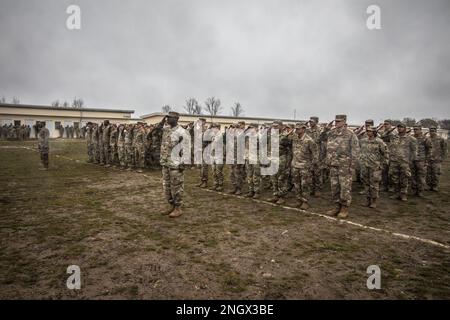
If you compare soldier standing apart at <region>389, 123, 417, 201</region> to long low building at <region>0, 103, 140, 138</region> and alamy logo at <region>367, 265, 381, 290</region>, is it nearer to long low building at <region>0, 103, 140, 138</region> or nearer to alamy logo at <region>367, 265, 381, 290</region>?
alamy logo at <region>367, 265, 381, 290</region>

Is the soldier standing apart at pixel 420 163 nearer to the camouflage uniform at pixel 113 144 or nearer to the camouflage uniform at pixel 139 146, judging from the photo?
the camouflage uniform at pixel 139 146

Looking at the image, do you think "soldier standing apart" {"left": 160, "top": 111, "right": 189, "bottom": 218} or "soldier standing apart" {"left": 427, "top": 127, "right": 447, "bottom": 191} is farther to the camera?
"soldier standing apart" {"left": 427, "top": 127, "right": 447, "bottom": 191}

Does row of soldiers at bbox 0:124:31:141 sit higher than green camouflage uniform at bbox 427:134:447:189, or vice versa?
row of soldiers at bbox 0:124:31:141

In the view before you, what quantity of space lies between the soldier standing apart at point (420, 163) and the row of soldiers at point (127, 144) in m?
11.7

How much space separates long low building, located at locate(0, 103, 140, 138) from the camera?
3822cm

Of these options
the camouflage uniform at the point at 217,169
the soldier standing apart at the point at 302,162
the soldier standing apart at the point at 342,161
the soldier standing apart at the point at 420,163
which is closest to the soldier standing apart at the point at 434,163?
the soldier standing apart at the point at 420,163

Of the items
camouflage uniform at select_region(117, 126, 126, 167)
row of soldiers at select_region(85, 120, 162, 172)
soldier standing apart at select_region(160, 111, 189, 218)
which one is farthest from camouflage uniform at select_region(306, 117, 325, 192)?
camouflage uniform at select_region(117, 126, 126, 167)

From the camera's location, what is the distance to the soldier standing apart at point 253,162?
919cm

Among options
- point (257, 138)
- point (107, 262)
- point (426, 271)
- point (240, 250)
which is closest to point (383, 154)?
point (257, 138)

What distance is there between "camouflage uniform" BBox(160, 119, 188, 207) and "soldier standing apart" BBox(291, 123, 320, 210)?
315cm

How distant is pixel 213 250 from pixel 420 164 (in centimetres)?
888

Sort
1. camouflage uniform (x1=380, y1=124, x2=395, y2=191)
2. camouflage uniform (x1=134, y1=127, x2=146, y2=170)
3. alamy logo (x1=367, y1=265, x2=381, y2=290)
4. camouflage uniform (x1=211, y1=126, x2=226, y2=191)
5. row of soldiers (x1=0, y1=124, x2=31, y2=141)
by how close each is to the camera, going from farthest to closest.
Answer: row of soldiers (x1=0, y1=124, x2=31, y2=141) < camouflage uniform (x1=134, y1=127, x2=146, y2=170) < camouflage uniform (x1=211, y1=126, x2=226, y2=191) < camouflage uniform (x1=380, y1=124, x2=395, y2=191) < alamy logo (x1=367, y1=265, x2=381, y2=290)
